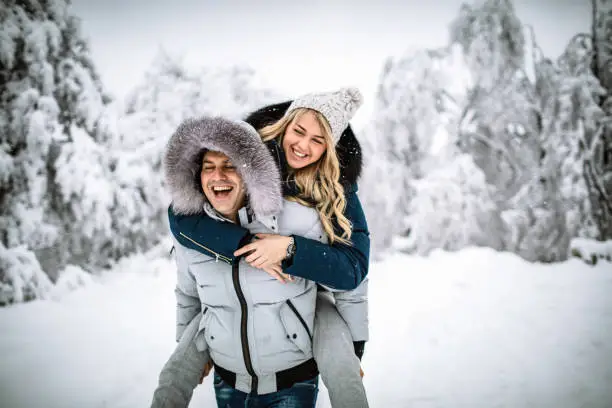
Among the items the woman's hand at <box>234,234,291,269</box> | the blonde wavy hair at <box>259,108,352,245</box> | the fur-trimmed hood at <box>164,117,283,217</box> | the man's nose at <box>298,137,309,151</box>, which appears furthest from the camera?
the man's nose at <box>298,137,309,151</box>

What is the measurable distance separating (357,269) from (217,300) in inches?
19.8

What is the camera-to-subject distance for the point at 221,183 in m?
1.12

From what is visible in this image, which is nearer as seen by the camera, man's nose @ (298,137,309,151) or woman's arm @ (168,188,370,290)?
woman's arm @ (168,188,370,290)

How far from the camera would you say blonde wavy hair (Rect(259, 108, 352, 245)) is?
3.95ft

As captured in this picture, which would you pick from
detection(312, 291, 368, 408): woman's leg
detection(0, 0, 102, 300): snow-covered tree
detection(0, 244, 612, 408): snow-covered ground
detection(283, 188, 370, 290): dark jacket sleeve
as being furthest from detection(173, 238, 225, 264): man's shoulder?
detection(0, 0, 102, 300): snow-covered tree

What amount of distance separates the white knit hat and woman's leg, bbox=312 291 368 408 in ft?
2.54

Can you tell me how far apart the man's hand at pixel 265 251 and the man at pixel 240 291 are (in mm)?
38

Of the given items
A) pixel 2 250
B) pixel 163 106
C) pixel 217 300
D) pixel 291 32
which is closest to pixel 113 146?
pixel 163 106

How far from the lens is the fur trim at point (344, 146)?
1.46m

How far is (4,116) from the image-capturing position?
269 cm

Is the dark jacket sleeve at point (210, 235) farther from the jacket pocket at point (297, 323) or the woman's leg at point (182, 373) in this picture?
the woman's leg at point (182, 373)

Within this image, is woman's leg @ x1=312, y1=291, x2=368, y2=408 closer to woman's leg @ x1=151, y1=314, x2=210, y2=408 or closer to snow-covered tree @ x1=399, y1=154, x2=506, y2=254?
woman's leg @ x1=151, y1=314, x2=210, y2=408

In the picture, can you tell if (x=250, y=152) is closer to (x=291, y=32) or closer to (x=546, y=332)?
(x=291, y=32)

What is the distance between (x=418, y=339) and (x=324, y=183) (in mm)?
1822
